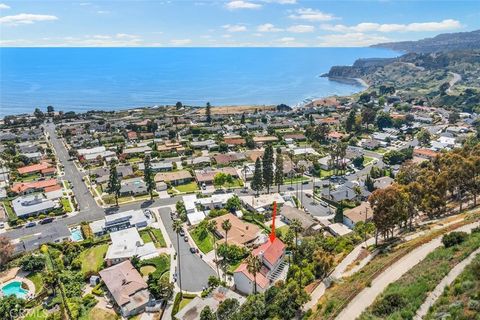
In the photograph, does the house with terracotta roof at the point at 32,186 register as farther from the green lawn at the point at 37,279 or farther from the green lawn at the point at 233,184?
the green lawn at the point at 233,184

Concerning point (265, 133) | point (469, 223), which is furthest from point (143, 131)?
point (469, 223)

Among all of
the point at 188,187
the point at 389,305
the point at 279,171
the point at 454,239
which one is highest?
the point at 389,305

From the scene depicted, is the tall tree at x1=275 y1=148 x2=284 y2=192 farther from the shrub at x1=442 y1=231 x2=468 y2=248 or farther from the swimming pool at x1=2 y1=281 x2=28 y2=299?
the swimming pool at x1=2 y1=281 x2=28 y2=299

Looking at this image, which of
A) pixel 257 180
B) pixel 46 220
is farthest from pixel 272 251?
pixel 46 220

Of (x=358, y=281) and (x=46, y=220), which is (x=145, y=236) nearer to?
(x=46, y=220)

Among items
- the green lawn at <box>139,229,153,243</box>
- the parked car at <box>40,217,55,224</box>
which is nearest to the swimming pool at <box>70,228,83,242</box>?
the parked car at <box>40,217,55,224</box>

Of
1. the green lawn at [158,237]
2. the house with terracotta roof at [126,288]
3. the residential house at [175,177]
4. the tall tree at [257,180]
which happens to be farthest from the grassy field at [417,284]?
the residential house at [175,177]

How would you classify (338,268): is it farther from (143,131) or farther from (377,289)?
(143,131)
